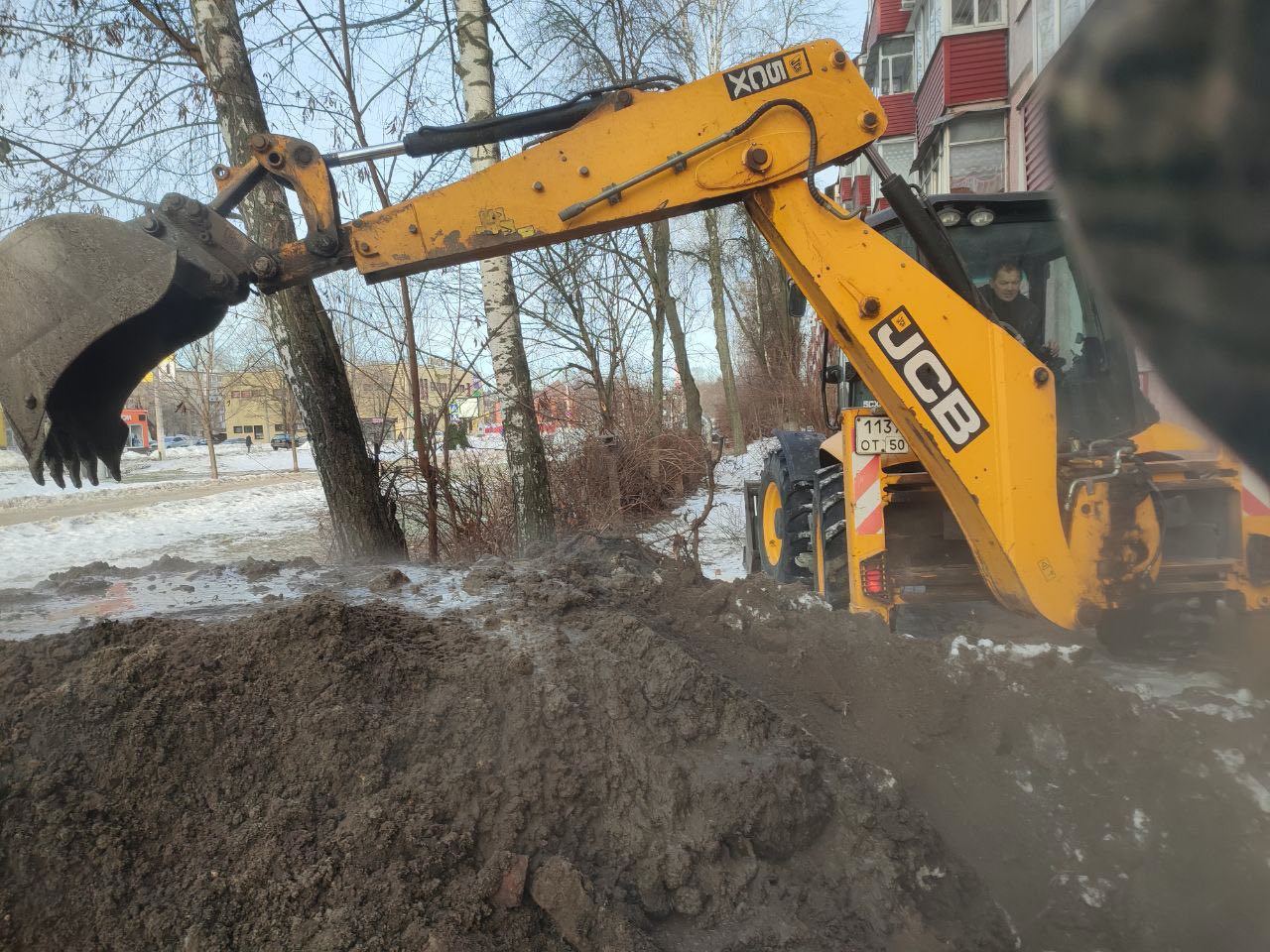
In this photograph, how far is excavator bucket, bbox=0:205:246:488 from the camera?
121 inches

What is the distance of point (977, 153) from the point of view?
584 inches

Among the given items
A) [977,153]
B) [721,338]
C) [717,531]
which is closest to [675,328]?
[721,338]

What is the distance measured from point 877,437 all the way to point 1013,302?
1.21m

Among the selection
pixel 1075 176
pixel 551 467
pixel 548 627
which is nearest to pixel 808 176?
pixel 548 627

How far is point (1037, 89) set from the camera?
0.89 m

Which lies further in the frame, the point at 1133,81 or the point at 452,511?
the point at 452,511

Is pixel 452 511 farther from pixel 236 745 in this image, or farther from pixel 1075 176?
pixel 1075 176

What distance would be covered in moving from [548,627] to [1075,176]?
2.74 metres

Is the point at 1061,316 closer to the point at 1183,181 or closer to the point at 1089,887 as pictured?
the point at 1089,887

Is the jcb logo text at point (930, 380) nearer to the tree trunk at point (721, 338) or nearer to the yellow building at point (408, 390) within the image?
the yellow building at point (408, 390)

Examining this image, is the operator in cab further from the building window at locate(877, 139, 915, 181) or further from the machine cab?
the building window at locate(877, 139, 915, 181)

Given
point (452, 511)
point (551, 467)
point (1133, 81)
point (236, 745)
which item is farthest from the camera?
point (551, 467)

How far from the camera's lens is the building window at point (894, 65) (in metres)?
21.7

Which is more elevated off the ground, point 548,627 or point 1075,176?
point 1075,176
